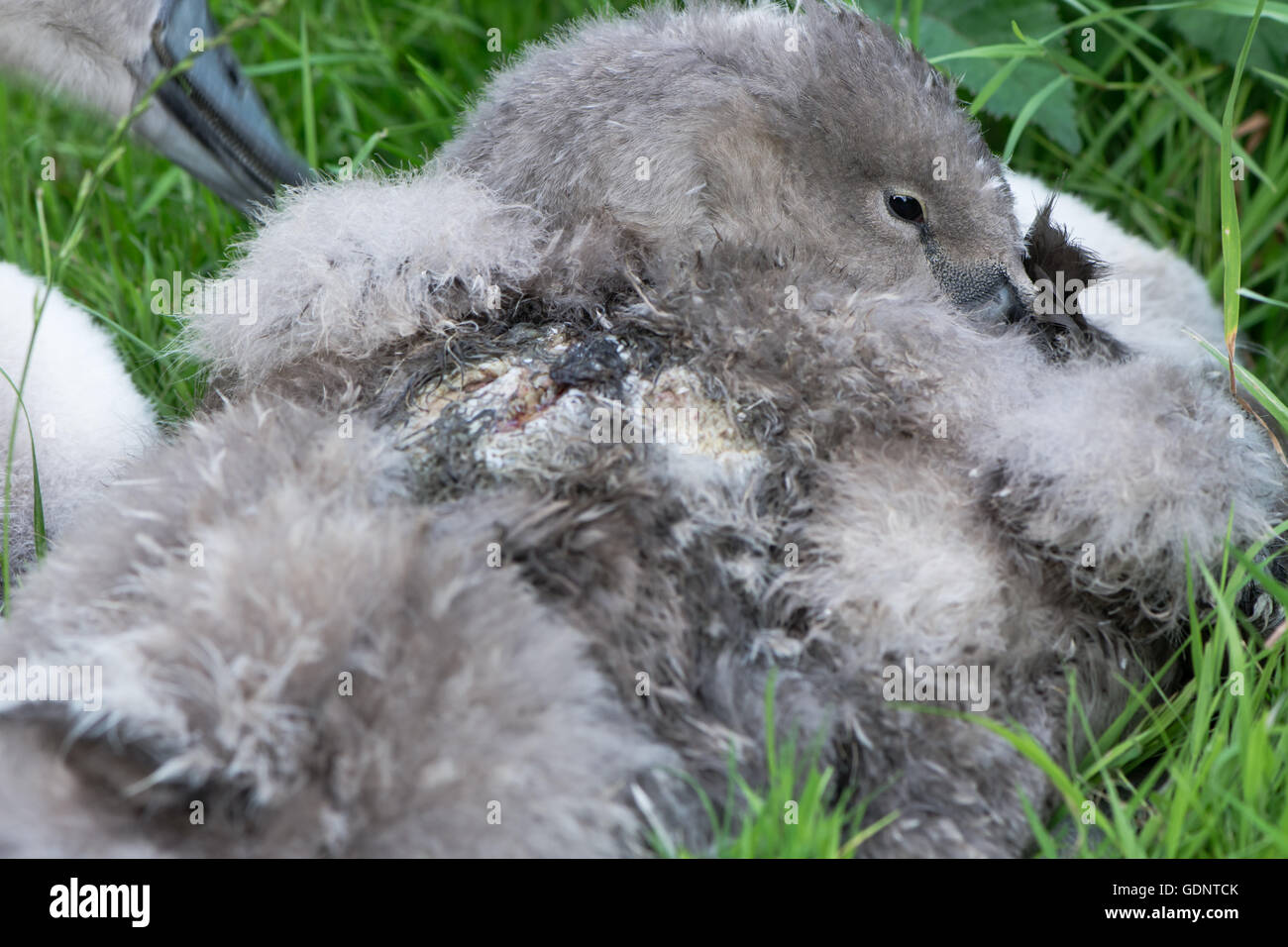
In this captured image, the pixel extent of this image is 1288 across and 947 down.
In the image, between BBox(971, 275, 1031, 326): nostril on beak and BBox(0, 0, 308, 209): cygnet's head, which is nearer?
BBox(971, 275, 1031, 326): nostril on beak

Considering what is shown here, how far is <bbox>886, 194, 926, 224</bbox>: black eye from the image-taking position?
7.84 ft

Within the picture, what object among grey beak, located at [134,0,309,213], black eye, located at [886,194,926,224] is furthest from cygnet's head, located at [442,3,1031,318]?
grey beak, located at [134,0,309,213]

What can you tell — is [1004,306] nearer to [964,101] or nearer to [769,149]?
[769,149]

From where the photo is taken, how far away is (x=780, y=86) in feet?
7.61

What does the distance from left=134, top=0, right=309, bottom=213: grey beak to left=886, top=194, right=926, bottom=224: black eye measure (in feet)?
3.86

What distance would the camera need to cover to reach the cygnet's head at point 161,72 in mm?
2568

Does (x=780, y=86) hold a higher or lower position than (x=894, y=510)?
higher

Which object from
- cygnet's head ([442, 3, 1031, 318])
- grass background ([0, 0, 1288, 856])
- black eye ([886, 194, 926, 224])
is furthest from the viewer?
grass background ([0, 0, 1288, 856])

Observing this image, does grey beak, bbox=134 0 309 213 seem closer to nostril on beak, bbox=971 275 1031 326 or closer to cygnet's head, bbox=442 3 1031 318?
cygnet's head, bbox=442 3 1031 318

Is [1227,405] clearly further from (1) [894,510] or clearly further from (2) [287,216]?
(2) [287,216]

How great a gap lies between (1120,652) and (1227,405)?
1.30 feet

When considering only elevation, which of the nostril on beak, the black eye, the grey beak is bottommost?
the nostril on beak
